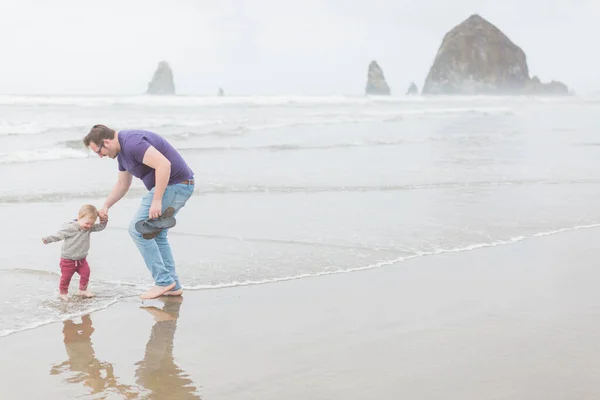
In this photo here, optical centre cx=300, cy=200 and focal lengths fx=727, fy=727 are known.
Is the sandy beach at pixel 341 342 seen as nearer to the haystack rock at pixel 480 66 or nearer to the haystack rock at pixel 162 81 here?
the haystack rock at pixel 162 81

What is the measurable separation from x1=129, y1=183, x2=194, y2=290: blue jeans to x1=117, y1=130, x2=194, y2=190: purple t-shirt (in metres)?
0.09

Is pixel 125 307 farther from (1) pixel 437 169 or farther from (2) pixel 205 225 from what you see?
(1) pixel 437 169

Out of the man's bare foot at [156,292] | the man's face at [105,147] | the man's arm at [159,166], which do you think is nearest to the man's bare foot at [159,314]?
the man's bare foot at [156,292]

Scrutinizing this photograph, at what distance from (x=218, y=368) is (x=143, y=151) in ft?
6.02

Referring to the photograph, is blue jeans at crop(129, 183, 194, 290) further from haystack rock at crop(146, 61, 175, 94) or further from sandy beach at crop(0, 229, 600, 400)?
haystack rock at crop(146, 61, 175, 94)

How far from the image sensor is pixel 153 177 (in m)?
5.50

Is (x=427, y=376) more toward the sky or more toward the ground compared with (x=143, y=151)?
more toward the ground

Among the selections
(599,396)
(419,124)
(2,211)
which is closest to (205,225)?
(2,211)

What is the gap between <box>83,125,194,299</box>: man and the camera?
5207mm

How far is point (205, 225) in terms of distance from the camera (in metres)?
8.60

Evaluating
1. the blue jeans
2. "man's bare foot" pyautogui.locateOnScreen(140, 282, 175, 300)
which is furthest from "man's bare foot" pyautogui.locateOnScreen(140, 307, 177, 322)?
the blue jeans

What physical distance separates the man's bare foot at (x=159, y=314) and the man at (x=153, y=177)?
0.25m

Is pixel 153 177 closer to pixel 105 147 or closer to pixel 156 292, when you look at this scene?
pixel 105 147

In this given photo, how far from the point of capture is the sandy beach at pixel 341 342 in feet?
12.6
